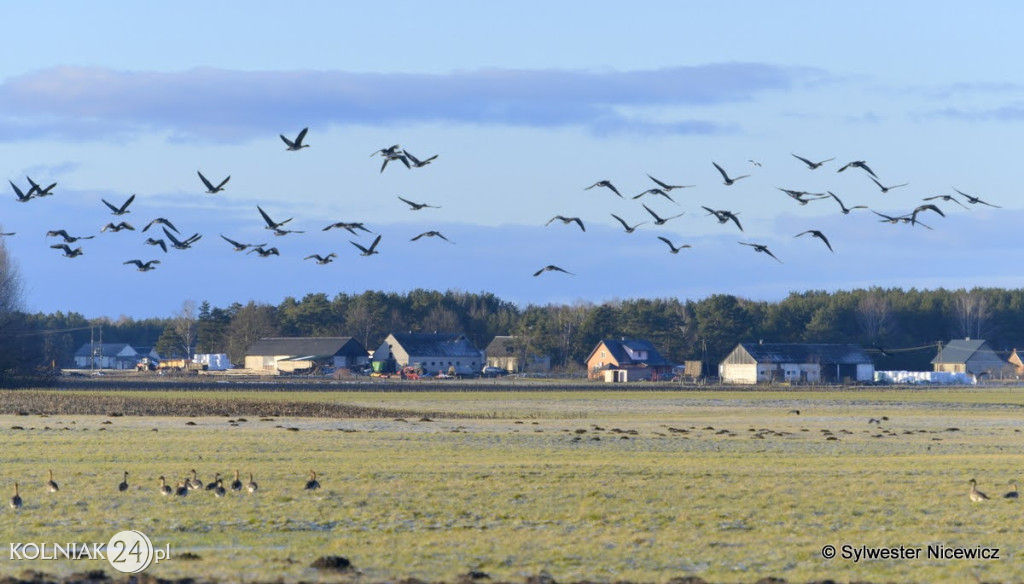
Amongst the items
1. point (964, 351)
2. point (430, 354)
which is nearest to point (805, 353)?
point (964, 351)

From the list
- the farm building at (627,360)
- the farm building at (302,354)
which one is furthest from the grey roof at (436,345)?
the farm building at (627,360)

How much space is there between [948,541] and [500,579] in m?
7.83

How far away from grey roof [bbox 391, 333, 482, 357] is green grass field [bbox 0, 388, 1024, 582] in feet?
409

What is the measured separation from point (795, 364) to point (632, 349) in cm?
1982

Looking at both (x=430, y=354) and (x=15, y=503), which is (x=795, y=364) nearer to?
(x=430, y=354)

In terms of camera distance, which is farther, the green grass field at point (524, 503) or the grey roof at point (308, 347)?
Result: the grey roof at point (308, 347)

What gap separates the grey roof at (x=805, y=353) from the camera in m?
162

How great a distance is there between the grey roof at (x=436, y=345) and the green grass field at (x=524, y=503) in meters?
125

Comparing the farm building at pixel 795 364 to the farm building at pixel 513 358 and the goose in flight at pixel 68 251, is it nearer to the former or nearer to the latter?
the farm building at pixel 513 358

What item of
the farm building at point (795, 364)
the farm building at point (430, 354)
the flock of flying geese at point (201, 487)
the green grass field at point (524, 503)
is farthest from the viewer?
the farm building at point (430, 354)

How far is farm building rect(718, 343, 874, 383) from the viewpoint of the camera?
159 meters

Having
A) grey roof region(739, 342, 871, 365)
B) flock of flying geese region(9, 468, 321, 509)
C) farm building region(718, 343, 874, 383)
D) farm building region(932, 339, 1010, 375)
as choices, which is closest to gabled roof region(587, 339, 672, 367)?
farm building region(718, 343, 874, 383)

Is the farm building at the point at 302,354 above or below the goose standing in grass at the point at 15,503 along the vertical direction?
above

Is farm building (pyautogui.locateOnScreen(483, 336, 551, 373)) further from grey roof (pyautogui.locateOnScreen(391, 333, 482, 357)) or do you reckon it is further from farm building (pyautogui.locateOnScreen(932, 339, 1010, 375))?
farm building (pyautogui.locateOnScreen(932, 339, 1010, 375))
